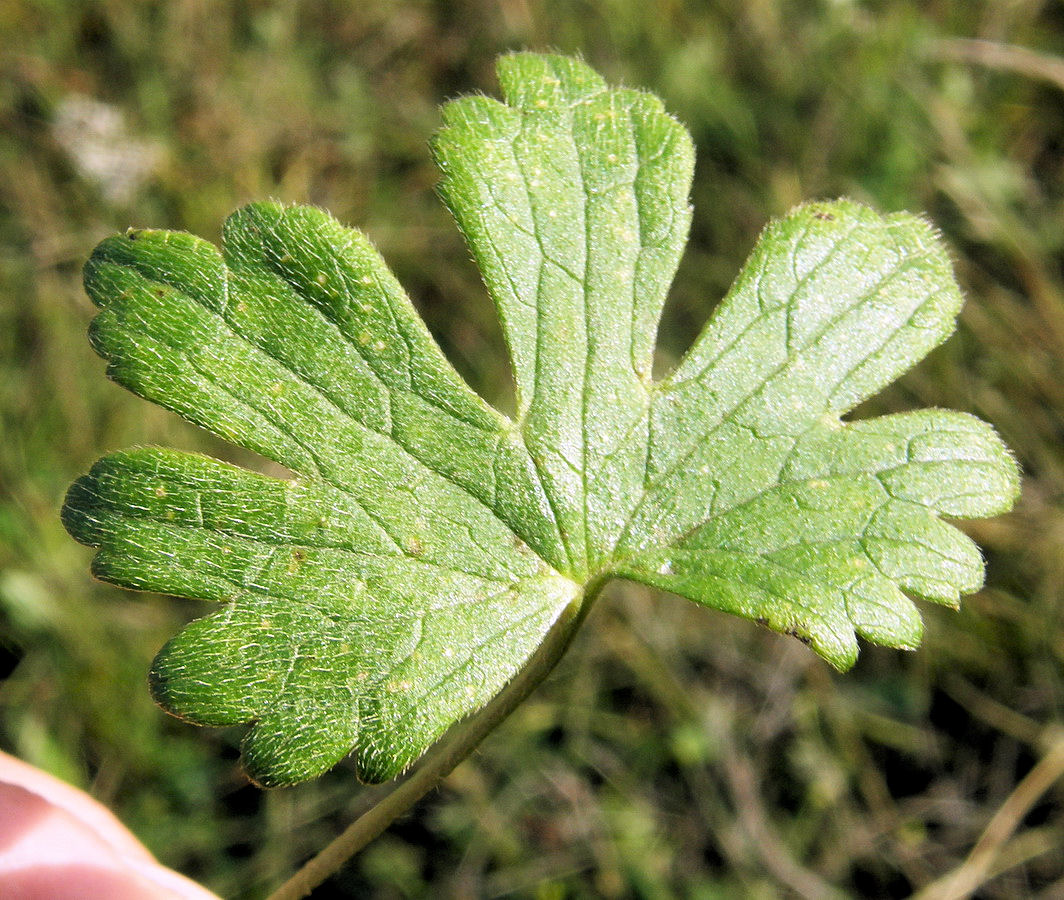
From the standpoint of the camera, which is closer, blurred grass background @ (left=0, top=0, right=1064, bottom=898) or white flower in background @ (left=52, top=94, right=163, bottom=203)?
blurred grass background @ (left=0, top=0, right=1064, bottom=898)

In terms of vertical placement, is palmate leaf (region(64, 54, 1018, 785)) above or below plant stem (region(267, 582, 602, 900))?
above

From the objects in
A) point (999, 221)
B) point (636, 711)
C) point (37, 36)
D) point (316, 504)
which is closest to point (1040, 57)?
point (999, 221)

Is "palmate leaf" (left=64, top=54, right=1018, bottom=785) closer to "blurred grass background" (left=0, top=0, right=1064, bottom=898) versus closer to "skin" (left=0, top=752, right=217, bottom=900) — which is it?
"skin" (left=0, top=752, right=217, bottom=900)

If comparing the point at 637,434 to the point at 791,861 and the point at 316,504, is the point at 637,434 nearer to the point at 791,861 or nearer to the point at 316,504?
the point at 316,504

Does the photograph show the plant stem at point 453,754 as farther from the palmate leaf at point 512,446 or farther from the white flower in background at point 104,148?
the white flower in background at point 104,148

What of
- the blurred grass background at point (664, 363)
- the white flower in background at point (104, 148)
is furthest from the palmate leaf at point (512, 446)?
the white flower in background at point (104, 148)

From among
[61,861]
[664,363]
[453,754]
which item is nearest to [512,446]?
[453,754]

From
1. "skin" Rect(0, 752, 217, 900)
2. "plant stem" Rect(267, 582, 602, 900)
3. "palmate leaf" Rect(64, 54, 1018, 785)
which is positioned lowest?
"skin" Rect(0, 752, 217, 900)

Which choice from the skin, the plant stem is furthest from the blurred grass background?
the plant stem
